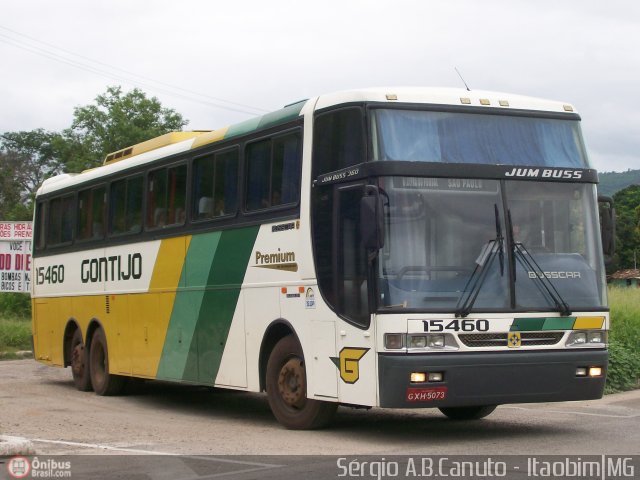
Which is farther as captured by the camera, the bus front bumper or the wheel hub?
the wheel hub

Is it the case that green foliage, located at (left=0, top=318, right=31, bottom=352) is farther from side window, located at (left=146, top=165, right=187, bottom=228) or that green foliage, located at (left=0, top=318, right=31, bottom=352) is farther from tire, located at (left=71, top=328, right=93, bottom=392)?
side window, located at (left=146, top=165, right=187, bottom=228)

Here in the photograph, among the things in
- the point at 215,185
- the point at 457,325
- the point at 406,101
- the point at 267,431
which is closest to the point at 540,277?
the point at 457,325

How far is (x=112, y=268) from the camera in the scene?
1786 cm

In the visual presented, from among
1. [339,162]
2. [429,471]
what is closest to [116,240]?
[339,162]

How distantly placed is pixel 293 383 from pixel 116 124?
141 feet

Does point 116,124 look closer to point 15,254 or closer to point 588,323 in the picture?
point 15,254

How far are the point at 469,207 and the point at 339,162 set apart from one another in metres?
1.46

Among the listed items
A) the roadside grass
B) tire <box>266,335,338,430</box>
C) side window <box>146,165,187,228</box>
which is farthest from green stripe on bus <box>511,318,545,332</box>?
the roadside grass

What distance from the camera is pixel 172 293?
15.7 metres

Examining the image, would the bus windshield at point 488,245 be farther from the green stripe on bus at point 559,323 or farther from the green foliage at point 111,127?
the green foliage at point 111,127

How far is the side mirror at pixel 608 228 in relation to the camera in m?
12.1

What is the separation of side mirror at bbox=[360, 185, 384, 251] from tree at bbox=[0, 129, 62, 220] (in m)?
59.1

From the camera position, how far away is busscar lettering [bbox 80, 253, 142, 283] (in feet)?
55.5

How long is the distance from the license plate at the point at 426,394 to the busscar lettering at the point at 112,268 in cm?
700
